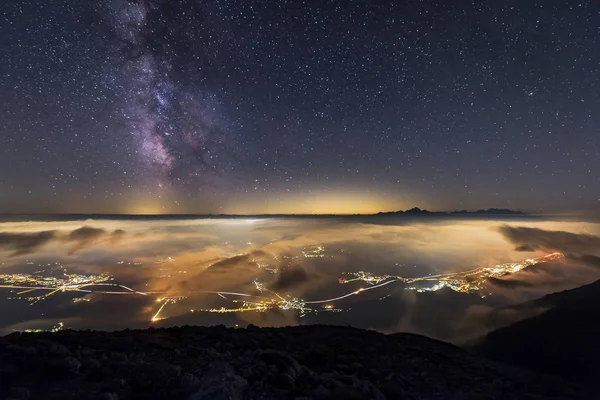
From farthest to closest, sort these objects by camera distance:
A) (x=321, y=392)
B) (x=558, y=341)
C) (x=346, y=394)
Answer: (x=558, y=341)
(x=321, y=392)
(x=346, y=394)

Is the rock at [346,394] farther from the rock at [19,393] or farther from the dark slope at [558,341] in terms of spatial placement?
the dark slope at [558,341]

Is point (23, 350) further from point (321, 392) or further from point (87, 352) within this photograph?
point (321, 392)

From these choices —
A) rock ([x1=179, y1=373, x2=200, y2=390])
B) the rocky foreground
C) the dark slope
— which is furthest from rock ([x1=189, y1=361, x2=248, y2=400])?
the dark slope

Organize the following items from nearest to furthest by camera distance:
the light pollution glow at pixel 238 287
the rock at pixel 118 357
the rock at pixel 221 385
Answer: the rock at pixel 221 385, the rock at pixel 118 357, the light pollution glow at pixel 238 287

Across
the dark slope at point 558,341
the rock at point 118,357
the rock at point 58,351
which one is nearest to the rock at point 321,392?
the rock at point 118,357

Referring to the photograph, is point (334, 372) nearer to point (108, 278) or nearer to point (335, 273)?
point (335, 273)

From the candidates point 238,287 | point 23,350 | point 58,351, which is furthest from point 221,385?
point 238,287
